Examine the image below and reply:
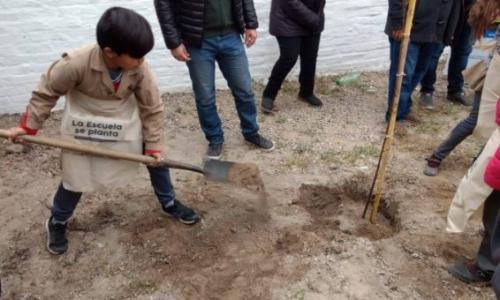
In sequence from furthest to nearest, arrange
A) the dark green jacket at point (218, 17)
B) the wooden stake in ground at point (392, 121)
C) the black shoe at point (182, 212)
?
the dark green jacket at point (218, 17), the black shoe at point (182, 212), the wooden stake in ground at point (392, 121)

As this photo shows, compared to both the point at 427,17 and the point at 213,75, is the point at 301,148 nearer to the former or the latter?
the point at 213,75

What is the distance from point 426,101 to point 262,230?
2.52 meters

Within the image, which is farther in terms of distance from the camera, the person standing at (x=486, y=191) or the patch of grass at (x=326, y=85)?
the patch of grass at (x=326, y=85)

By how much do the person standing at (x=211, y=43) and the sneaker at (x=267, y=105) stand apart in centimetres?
65

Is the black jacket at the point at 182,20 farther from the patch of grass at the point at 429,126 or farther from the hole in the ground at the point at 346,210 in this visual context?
the patch of grass at the point at 429,126

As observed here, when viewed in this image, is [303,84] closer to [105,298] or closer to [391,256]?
[391,256]

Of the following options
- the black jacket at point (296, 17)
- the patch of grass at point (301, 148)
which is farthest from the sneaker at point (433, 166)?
the black jacket at point (296, 17)

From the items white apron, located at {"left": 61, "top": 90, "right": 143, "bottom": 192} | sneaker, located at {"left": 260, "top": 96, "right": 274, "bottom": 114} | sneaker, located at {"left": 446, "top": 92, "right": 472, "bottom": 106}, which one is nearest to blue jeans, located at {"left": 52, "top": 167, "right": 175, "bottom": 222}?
white apron, located at {"left": 61, "top": 90, "right": 143, "bottom": 192}

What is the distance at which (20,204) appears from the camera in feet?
11.3

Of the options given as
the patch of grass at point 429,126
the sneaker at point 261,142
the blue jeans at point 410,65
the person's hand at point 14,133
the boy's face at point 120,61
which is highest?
the boy's face at point 120,61

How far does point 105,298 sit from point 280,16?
265 centimetres

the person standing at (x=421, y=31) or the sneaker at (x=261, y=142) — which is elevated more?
the person standing at (x=421, y=31)

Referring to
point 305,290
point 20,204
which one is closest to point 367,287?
point 305,290

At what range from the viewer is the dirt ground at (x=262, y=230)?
9.12ft
